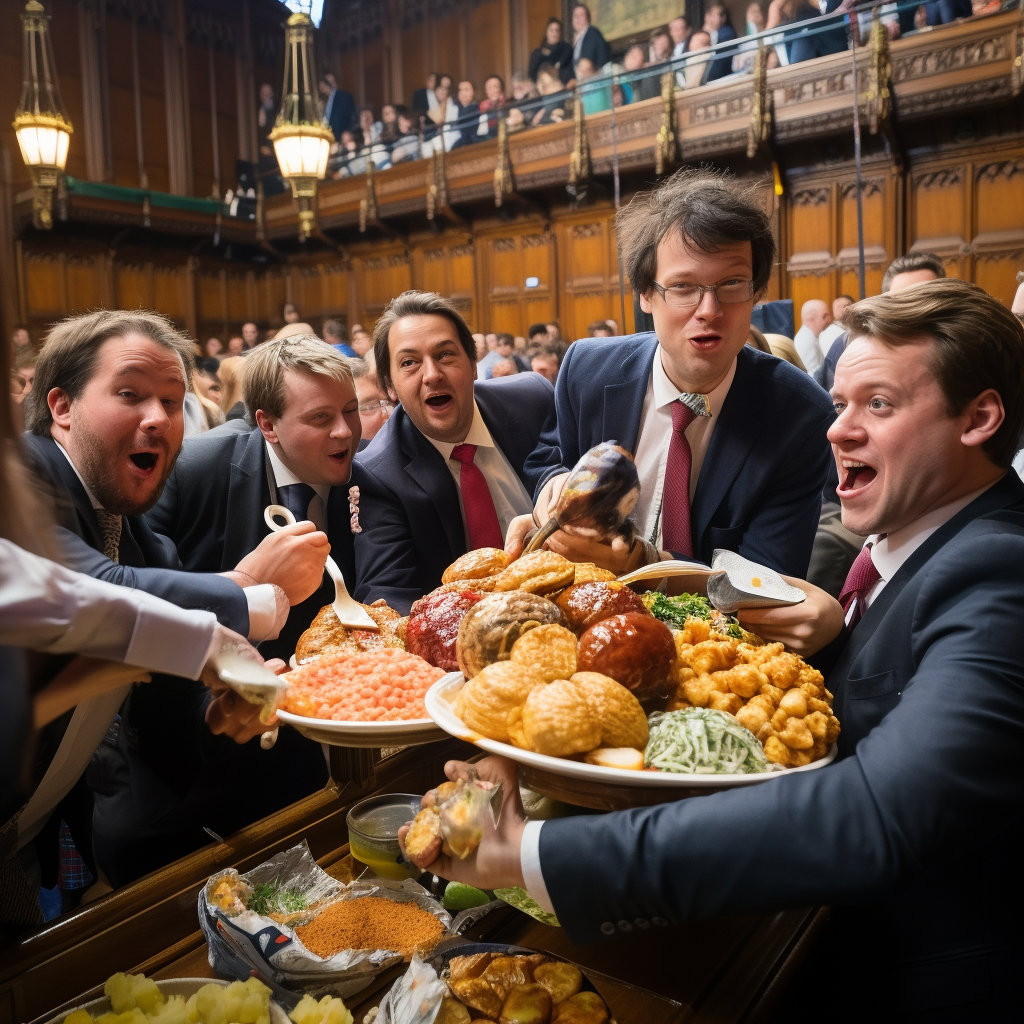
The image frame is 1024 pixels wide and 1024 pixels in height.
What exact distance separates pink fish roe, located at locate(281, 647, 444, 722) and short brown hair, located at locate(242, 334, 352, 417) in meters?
1.21

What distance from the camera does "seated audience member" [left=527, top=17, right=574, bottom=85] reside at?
12.0 metres

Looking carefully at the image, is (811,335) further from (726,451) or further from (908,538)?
(908,538)

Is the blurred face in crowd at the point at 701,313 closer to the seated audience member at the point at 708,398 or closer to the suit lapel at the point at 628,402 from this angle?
the seated audience member at the point at 708,398

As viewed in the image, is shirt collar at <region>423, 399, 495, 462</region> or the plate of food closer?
the plate of food

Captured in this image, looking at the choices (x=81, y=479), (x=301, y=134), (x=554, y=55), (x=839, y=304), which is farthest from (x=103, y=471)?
(x=554, y=55)

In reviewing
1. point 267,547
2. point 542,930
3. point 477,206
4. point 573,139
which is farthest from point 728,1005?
point 477,206

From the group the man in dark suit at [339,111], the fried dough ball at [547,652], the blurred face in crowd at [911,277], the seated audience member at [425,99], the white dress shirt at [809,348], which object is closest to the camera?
the fried dough ball at [547,652]

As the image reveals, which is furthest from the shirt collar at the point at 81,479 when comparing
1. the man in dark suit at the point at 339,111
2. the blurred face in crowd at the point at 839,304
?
the man in dark suit at the point at 339,111

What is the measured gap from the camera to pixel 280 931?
116 centimetres

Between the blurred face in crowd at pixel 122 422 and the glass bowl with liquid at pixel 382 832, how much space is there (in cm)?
85

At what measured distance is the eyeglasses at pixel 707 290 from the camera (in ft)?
6.28

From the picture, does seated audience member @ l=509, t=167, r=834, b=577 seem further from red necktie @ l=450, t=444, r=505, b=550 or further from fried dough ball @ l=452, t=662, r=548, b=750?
fried dough ball @ l=452, t=662, r=548, b=750

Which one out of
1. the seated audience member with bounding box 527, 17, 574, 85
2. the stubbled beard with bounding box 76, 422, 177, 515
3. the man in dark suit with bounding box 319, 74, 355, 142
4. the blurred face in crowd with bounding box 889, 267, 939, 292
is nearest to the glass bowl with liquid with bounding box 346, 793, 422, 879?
the stubbled beard with bounding box 76, 422, 177, 515

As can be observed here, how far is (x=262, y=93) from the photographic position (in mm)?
15531
